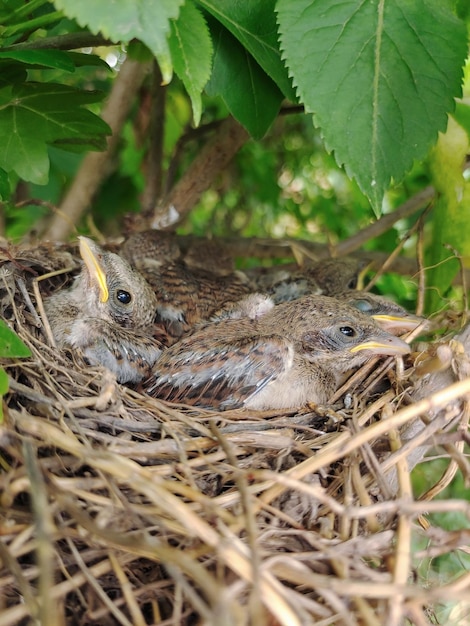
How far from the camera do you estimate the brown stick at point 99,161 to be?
73.5 inches

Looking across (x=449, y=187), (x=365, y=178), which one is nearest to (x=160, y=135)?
(x=449, y=187)

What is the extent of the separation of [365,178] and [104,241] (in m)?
1.10

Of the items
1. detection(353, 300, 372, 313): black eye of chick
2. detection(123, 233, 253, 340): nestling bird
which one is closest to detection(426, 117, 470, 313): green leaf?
detection(353, 300, 372, 313): black eye of chick

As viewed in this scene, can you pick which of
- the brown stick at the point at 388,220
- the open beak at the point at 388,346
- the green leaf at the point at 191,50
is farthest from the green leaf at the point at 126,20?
the brown stick at the point at 388,220

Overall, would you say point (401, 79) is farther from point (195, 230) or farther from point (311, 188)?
point (195, 230)

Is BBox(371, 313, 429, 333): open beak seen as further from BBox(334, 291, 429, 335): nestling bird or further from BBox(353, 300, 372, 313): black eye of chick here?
BBox(353, 300, 372, 313): black eye of chick

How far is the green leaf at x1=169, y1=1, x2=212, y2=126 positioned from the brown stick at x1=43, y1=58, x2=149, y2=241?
868mm

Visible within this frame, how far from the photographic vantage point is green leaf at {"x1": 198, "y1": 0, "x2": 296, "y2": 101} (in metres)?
1.18

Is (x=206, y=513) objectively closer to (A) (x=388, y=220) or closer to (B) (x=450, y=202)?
(B) (x=450, y=202)

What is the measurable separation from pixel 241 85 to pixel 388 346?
2.05ft

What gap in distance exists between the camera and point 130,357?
1.43 meters

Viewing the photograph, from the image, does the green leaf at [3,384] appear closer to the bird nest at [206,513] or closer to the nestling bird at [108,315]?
the bird nest at [206,513]

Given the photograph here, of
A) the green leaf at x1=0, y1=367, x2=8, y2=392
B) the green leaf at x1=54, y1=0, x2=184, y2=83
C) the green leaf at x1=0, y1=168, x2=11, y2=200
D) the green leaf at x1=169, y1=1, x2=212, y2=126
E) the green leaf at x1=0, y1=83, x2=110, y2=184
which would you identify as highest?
the green leaf at x1=54, y1=0, x2=184, y2=83

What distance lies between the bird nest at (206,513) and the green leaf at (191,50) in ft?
1.67
